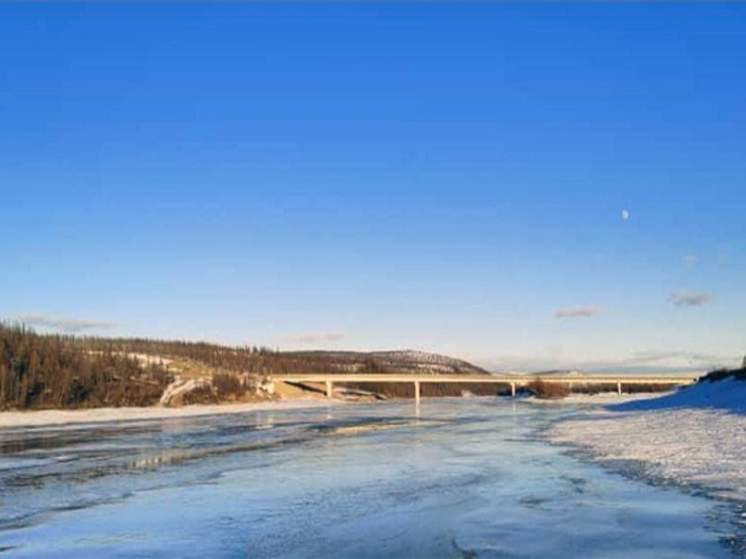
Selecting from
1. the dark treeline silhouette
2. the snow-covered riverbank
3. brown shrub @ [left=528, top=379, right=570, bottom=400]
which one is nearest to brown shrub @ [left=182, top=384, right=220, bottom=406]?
the dark treeline silhouette

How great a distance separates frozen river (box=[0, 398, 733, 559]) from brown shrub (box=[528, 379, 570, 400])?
376 feet

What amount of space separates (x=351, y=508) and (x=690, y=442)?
14.3m

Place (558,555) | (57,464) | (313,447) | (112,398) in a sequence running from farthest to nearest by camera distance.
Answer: (112,398) < (313,447) < (57,464) < (558,555)

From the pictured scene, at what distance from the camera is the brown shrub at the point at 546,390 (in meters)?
139

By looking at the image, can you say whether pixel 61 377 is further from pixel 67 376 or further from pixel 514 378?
pixel 514 378

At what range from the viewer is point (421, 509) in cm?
1471

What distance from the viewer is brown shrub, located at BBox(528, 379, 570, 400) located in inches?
5460

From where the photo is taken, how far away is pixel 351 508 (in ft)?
49.3

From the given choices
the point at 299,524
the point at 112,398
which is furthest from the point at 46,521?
the point at 112,398

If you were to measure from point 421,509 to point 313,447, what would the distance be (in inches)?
661

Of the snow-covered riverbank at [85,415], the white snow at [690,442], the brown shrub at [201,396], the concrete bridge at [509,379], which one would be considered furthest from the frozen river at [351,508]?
the concrete bridge at [509,379]

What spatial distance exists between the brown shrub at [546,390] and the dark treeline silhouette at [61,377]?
62735 millimetres

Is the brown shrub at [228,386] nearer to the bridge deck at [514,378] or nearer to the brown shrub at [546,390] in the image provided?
the bridge deck at [514,378]

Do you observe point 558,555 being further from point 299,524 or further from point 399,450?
point 399,450
